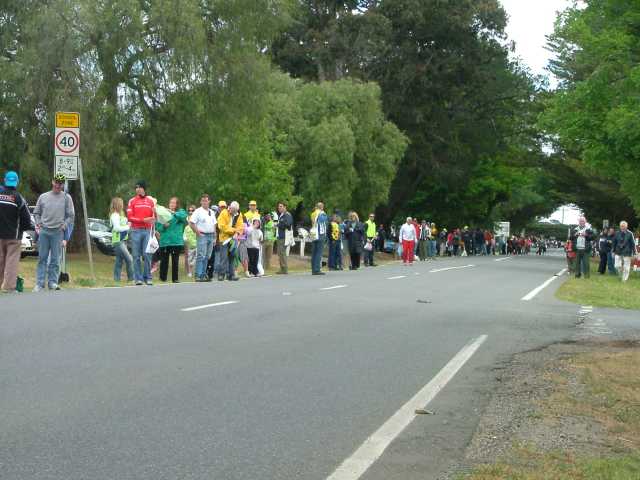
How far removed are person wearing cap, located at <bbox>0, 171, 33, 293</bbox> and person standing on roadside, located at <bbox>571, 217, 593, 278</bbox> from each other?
19521 millimetres

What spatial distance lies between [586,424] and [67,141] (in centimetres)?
1462

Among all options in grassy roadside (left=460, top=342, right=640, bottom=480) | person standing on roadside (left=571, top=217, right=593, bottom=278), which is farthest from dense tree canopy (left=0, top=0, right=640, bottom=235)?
grassy roadside (left=460, top=342, right=640, bottom=480)

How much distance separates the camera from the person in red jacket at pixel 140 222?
2016 cm

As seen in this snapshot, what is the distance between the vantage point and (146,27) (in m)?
32.2

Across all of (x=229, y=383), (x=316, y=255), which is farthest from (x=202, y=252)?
(x=229, y=383)

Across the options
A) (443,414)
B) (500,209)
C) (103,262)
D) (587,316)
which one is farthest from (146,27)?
(500,209)

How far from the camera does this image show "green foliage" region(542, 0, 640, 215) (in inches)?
1377

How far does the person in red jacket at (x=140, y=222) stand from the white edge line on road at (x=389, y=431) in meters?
11.3

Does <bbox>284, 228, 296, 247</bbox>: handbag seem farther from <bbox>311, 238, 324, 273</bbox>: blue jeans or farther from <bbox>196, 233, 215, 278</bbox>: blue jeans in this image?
<bbox>196, 233, 215, 278</bbox>: blue jeans

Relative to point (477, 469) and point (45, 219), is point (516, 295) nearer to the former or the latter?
point (45, 219)

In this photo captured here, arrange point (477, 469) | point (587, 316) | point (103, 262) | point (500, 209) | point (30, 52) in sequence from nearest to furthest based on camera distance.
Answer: point (477, 469), point (587, 316), point (30, 52), point (103, 262), point (500, 209)

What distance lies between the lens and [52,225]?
17.2 m

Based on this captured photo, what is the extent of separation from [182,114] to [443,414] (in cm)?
2733

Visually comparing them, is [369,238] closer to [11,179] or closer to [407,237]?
[407,237]
